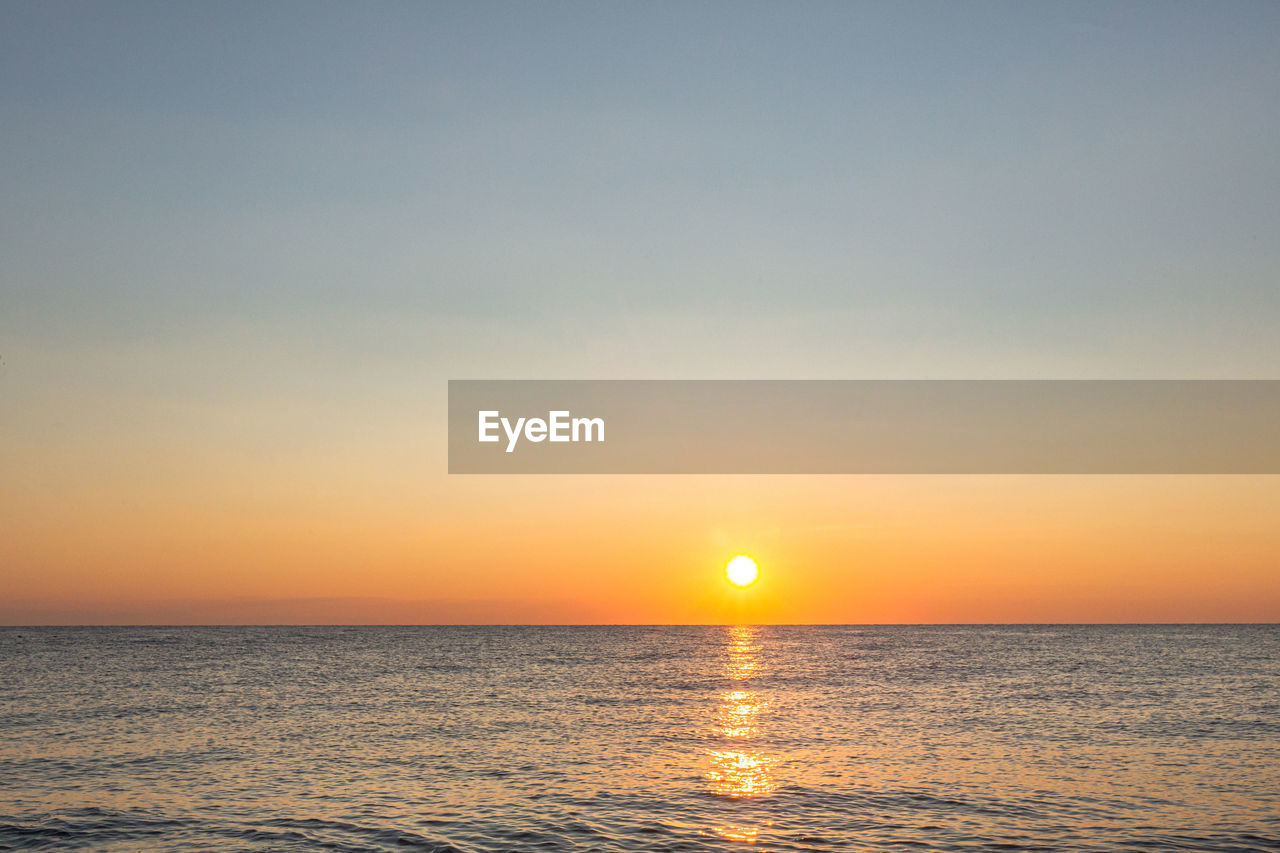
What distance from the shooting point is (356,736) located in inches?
1641

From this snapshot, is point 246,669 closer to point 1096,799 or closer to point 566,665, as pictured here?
point 566,665

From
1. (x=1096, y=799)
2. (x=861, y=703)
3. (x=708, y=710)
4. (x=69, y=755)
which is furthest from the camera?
(x=861, y=703)

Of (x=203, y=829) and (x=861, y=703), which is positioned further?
(x=861, y=703)

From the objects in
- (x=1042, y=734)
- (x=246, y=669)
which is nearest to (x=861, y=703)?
(x=1042, y=734)

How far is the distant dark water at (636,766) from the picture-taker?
24.3m

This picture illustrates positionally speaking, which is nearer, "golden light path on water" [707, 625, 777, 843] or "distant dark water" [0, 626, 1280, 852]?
"distant dark water" [0, 626, 1280, 852]

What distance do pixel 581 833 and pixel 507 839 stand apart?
1933 millimetres

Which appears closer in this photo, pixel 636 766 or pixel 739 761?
pixel 636 766

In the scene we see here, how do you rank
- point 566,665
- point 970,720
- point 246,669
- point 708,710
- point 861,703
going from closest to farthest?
1. point 970,720
2. point 708,710
3. point 861,703
4. point 246,669
5. point 566,665

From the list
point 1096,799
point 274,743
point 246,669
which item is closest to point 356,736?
point 274,743

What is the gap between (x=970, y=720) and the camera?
48188mm

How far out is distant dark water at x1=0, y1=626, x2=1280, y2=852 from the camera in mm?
24344

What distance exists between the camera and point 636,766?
3412 cm

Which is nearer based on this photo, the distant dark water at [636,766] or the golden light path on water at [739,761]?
the distant dark water at [636,766]
